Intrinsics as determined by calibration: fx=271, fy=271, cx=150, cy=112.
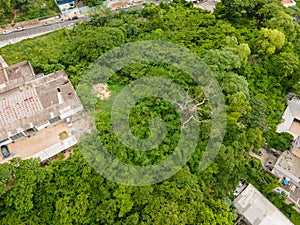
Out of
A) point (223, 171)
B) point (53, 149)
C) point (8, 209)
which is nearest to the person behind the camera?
point (8, 209)

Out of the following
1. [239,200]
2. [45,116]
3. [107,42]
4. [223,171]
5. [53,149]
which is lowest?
[239,200]

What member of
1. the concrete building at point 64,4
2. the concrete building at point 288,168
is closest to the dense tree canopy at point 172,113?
the concrete building at point 288,168

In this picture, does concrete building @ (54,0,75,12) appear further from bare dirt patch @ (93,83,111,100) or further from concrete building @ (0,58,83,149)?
bare dirt patch @ (93,83,111,100)

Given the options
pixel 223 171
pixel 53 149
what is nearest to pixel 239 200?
pixel 223 171

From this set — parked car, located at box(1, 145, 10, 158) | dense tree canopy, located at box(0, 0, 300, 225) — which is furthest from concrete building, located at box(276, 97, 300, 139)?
parked car, located at box(1, 145, 10, 158)

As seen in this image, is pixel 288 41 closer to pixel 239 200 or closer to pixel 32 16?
pixel 239 200

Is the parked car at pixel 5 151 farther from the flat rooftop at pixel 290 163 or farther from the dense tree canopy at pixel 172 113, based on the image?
the flat rooftop at pixel 290 163
